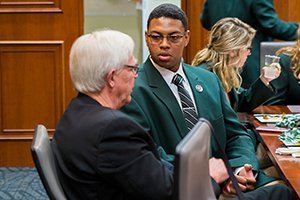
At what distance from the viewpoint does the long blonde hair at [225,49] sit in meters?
4.01

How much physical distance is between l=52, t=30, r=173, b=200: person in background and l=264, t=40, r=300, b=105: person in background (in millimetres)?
2200

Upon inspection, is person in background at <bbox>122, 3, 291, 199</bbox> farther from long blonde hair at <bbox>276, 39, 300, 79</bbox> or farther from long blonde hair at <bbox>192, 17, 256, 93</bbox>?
long blonde hair at <bbox>276, 39, 300, 79</bbox>

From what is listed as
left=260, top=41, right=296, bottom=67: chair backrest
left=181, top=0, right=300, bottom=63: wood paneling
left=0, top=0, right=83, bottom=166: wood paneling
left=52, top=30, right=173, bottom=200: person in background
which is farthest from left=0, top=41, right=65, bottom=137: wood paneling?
left=52, top=30, right=173, bottom=200: person in background

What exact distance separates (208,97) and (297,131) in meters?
0.47

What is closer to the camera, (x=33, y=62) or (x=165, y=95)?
(x=165, y=95)

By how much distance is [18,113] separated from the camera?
5.56m

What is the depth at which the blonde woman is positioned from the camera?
13.2ft

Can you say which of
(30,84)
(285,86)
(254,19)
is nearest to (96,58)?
(285,86)

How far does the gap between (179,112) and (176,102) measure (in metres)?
0.05

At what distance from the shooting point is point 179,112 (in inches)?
120

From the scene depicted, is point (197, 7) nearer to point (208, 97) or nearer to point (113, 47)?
point (208, 97)

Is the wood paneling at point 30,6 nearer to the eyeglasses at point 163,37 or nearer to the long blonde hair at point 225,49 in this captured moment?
the long blonde hair at point 225,49

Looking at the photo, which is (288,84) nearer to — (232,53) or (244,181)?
(232,53)

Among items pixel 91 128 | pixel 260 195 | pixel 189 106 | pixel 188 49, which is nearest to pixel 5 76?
pixel 188 49
